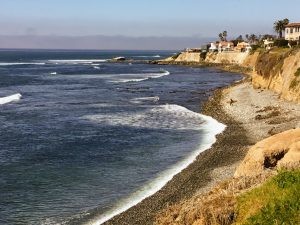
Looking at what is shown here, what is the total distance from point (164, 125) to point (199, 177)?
57.4ft

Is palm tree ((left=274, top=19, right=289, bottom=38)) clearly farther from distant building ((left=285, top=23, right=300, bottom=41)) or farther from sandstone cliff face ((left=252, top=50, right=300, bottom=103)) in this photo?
sandstone cliff face ((left=252, top=50, right=300, bottom=103))

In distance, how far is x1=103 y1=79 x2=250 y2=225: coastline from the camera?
21.3m

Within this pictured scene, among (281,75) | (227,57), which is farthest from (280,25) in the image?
(281,75)

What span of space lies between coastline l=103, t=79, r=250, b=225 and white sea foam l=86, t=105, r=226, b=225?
0.50m

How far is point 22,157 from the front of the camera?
31656 mm

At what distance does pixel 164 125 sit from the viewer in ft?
143

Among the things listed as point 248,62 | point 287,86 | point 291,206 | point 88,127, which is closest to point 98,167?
point 88,127

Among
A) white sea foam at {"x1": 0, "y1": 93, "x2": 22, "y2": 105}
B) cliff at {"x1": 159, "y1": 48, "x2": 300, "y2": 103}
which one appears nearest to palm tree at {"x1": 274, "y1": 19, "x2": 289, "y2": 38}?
cliff at {"x1": 159, "y1": 48, "x2": 300, "y2": 103}

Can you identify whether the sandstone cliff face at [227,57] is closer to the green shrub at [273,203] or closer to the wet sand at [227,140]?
the wet sand at [227,140]

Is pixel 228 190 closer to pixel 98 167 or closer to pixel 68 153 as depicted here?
pixel 98 167

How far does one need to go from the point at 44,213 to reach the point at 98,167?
313 inches

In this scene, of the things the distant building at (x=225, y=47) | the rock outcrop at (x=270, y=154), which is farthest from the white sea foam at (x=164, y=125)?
the distant building at (x=225, y=47)

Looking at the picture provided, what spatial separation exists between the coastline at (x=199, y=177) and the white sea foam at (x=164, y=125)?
504mm

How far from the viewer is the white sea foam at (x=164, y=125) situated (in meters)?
23.4
